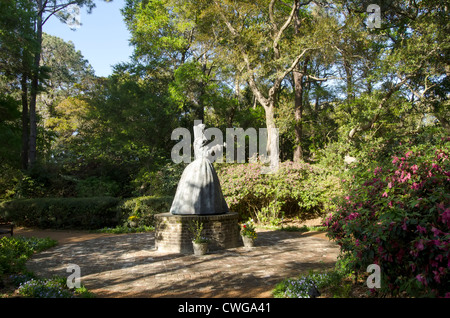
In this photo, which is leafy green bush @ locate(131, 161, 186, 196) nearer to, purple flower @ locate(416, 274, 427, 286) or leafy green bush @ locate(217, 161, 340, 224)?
leafy green bush @ locate(217, 161, 340, 224)

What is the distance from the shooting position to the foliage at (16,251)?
6.09 meters

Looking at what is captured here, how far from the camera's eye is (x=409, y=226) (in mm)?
3549

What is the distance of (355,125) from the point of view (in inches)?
611

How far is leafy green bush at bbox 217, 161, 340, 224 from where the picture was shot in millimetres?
13812

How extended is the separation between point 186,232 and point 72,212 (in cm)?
789

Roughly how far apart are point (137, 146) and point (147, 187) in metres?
2.58

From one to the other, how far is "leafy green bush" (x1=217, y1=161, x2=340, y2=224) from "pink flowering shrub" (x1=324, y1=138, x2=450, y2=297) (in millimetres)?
9064

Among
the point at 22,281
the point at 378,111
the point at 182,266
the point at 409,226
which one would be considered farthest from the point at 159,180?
the point at 409,226

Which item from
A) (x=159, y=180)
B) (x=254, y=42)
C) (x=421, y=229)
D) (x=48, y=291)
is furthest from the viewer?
(x=254, y=42)

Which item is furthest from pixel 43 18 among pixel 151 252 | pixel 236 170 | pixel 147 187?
pixel 151 252

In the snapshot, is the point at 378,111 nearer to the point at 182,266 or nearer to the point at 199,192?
the point at 199,192

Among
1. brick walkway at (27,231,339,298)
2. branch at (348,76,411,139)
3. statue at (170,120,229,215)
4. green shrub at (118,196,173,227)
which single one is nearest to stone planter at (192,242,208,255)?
brick walkway at (27,231,339,298)
